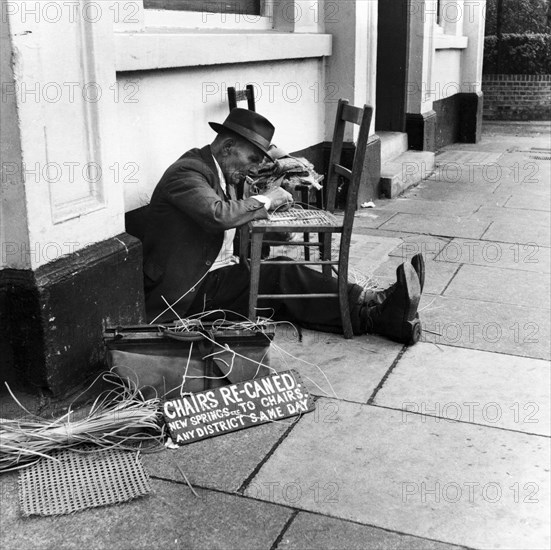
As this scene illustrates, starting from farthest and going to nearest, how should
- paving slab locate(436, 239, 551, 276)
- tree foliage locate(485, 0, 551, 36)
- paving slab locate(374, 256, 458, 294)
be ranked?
tree foliage locate(485, 0, 551, 36)
paving slab locate(436, 239, 551, 276)
paving slab locate(374, 256, 458, 294)

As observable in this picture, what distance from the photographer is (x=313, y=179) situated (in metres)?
4.75

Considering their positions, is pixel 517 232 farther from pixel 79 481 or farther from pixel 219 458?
pixel 79 481

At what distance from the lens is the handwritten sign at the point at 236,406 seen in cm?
335

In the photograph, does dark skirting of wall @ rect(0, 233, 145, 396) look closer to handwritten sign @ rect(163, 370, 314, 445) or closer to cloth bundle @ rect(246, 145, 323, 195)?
handwritten sign @ rect(163, 370, 314, 445)

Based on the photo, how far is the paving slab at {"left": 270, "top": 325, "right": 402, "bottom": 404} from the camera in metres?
3.88

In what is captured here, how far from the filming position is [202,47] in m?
5.11

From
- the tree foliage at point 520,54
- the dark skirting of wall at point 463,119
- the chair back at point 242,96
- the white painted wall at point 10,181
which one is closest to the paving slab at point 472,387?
the white painted wall at point 10,181

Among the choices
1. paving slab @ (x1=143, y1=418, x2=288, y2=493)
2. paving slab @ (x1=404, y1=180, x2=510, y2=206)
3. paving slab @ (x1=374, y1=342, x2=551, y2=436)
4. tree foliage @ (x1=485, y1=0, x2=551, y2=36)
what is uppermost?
tree foliage @ (x1=485, y1=0, x2=551, y2=36)

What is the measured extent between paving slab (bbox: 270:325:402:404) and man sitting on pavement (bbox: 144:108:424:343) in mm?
152

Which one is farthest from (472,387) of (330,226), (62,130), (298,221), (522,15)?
(522,15)

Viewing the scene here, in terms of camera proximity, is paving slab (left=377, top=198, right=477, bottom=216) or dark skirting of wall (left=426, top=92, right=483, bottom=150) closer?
paving slab (left=377, top=198, right=477, bottom=216)

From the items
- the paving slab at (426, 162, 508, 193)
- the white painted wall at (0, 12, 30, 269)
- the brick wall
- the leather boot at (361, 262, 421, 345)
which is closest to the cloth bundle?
the leather boot at (361, 262, 421, 345)

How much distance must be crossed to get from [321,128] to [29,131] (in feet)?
14.7

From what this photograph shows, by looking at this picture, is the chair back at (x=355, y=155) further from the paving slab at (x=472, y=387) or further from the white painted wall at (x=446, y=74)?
the white painted wall at (x=446, y=74)
